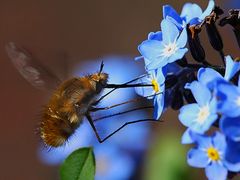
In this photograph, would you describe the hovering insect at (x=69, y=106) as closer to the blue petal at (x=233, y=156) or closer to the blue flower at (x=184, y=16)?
the blue flower at (x=184, y=16)

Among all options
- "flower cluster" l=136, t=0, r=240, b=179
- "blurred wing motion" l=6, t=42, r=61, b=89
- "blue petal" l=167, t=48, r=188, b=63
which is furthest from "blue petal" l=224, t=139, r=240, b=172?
"blurred wing motion" l=6, t=42, r=61, b=89

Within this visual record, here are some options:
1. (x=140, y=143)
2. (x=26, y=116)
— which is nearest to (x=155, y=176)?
(x=140, y=143)

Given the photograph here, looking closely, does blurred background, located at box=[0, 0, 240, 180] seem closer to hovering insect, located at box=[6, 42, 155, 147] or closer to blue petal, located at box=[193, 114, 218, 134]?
hovering insect, located at box=[6, 42, 155, 147]

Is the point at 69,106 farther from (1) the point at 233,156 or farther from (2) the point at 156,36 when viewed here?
(1) the point at 233,156

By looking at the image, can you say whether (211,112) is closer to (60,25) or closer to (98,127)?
(98,127)

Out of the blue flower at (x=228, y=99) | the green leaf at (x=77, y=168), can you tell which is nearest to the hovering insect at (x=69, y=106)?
the green leaf at (x=77, y=168)

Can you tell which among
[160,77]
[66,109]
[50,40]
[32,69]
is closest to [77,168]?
[66,109]
